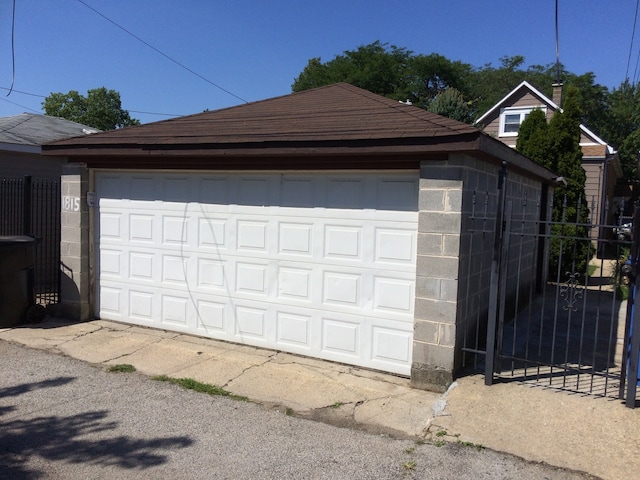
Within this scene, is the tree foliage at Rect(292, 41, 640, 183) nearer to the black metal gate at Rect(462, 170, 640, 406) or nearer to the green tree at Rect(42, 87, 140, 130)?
the green tree at Rect(42, 87, 140, 130)

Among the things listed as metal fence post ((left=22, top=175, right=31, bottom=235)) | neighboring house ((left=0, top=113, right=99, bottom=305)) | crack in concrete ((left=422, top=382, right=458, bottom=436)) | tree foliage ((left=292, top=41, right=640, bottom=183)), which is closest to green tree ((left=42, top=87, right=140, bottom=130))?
tree foliage ((left=292, top=41, right=640, bottom=183))

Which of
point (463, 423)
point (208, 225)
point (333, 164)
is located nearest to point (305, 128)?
point (333, 164)

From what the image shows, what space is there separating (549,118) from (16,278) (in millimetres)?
20139

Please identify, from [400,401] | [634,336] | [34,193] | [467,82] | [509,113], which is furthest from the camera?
[467,82]

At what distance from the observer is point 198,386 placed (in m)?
5.40

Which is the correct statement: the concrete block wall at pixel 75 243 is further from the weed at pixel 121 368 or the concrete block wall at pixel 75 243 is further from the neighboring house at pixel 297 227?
the weed at pixel 121 368

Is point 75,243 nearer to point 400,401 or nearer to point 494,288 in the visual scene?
point 400,401

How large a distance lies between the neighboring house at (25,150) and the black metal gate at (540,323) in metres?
7.73

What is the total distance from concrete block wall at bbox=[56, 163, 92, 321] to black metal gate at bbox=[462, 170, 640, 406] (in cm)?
561

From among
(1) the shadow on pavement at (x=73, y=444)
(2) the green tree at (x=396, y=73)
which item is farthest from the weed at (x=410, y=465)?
(2) the green tree at (x=396, y=73)

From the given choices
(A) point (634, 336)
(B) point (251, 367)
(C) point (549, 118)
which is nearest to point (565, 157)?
(C) point (549, 118)

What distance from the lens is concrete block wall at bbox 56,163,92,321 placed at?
7.82 m

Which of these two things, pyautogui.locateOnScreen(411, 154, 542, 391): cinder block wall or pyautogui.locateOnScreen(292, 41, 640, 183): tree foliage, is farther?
pyautogui.locateOnScreen(292, 41, 640, 183): tree foliage

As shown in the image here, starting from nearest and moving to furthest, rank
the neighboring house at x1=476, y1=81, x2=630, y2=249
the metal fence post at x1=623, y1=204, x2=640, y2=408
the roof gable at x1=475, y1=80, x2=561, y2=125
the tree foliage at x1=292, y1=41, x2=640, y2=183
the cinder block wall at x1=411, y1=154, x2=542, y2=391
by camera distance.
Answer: the metal fence post at x1=623, y1=204, x2=640, y2=408, the cinder block wall at x1=411, y1=154, x2=542, y2=391, the neighboring house at x1=476, y1=81, x2=630, y2=249, the roof gable at x1=475, y1=80, x2=561, y2=125, the tree foliage at x1=292, y1=41, x2=640, y2=183
